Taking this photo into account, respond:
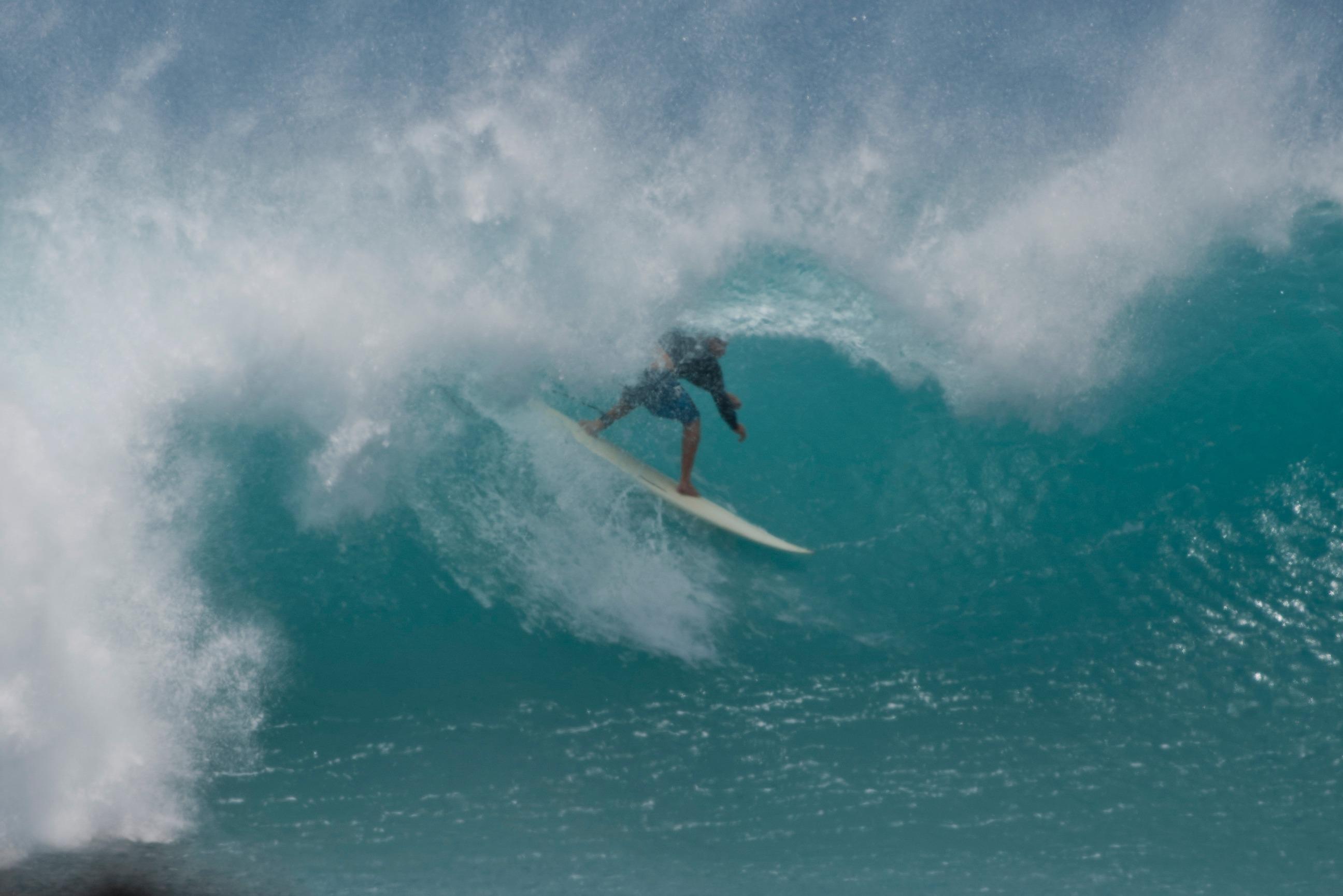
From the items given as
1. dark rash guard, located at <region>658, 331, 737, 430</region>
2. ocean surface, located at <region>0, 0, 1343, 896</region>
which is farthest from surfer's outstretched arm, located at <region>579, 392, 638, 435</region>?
dark rash guard, located at <region>658, 331, 737, 430</region>

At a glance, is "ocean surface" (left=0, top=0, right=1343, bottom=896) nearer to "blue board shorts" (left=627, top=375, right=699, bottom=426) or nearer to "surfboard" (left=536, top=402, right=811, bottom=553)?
"surfboard" (left=536, top=402, right=811, bottom=553)

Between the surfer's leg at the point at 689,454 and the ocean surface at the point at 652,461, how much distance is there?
0.32m

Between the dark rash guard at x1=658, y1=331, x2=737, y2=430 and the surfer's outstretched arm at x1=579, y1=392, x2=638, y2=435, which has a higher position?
the dark rash guard at x1=658, y1=331, x2=737, y2=430

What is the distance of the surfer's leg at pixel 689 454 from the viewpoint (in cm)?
796

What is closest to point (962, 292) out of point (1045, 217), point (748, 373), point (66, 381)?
point (1045, 217)

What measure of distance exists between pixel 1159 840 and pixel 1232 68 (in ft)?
27.9

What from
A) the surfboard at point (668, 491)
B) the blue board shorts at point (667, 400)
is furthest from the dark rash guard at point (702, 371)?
the surfboard at point (668, 491)

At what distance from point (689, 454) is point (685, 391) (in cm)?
52

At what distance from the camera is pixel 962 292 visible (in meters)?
9.45

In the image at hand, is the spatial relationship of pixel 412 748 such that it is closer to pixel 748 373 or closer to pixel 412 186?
pixel 748 373

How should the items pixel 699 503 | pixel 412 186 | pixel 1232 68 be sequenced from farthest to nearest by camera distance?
pixel 1232 68, pixel 412 186, pixel 699 503

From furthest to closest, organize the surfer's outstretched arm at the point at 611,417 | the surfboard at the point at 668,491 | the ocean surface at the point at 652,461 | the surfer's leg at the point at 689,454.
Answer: the surfer's outstretched arm at the point at 611,417 → the surfer's leg at the point at 689,454 → the surfboard at the point at 668,491 → the ocean surface at the point at 652,461

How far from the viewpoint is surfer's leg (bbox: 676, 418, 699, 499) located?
796 centimetres

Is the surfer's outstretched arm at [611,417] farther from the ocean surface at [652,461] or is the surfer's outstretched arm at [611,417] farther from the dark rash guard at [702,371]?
the dark rash guard at [702,371]
